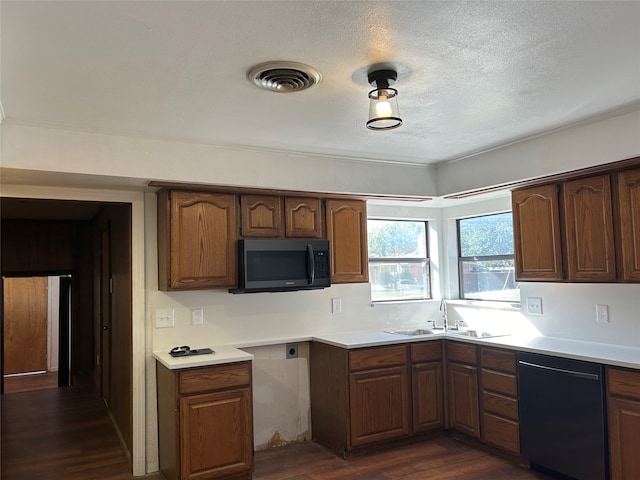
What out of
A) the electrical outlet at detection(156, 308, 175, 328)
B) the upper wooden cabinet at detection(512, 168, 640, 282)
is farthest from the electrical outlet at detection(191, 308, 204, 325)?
the upper wooden cabinet at detection(512, 168, 640, 282)

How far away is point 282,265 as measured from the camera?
3.70m

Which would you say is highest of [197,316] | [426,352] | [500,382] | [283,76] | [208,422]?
[283,76]

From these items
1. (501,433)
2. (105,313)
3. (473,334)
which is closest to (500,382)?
(501,433)

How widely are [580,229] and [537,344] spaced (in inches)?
33.4

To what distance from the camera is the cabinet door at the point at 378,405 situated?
3.70m

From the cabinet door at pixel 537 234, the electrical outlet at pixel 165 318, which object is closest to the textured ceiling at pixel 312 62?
the cabinet door at pixel 537 234

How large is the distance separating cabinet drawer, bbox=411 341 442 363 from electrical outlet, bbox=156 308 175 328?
188cm

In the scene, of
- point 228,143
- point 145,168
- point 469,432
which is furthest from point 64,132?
point 469,432

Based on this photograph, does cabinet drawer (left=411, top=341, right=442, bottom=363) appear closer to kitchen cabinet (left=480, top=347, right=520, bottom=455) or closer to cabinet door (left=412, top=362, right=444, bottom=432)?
cabinet door (left=412, top=362, right=444, bottom=432)

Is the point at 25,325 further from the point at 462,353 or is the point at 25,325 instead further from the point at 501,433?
the point at 501,433

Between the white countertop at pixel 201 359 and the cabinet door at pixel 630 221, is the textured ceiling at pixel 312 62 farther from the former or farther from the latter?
the white countertop at pixel 201 359

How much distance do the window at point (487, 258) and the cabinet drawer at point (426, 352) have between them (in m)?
0.85

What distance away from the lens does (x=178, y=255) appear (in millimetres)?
3398

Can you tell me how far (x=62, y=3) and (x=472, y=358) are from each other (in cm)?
343
